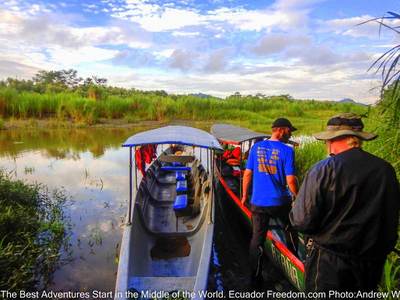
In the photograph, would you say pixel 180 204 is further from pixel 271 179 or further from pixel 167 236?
pixel 271 179

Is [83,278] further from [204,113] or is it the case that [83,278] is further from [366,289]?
[204,113]

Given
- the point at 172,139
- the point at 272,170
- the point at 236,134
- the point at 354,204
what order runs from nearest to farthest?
the point at 354,204 < the point at 272,170 < the point at 172,139 < the point at 236,134

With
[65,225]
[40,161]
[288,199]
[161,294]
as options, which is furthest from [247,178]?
[40,161]

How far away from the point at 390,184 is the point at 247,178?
2.11m

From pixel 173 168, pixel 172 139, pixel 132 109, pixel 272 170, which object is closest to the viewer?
pixel 272 170

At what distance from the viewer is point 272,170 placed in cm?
398

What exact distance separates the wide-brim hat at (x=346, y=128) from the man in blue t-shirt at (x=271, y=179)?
1556mm

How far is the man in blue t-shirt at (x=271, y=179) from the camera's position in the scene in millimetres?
3971

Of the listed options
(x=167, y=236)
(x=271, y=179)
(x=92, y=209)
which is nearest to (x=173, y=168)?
(x=92, y=209)

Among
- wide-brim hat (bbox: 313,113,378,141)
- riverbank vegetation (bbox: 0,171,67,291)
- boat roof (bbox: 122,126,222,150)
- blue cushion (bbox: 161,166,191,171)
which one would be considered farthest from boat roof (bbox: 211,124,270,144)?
wide-brim hat (bbox: 313,113,378,141)

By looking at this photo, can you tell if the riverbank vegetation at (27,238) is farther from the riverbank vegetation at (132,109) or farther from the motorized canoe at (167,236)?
the riverbank vegetation at (132,109)

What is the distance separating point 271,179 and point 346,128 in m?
1.73

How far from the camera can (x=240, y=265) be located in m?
5.24

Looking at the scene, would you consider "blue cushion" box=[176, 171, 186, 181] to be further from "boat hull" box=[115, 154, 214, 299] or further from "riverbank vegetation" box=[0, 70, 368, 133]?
"riverbank vegetation" box=[0, 70, 368, 133]
